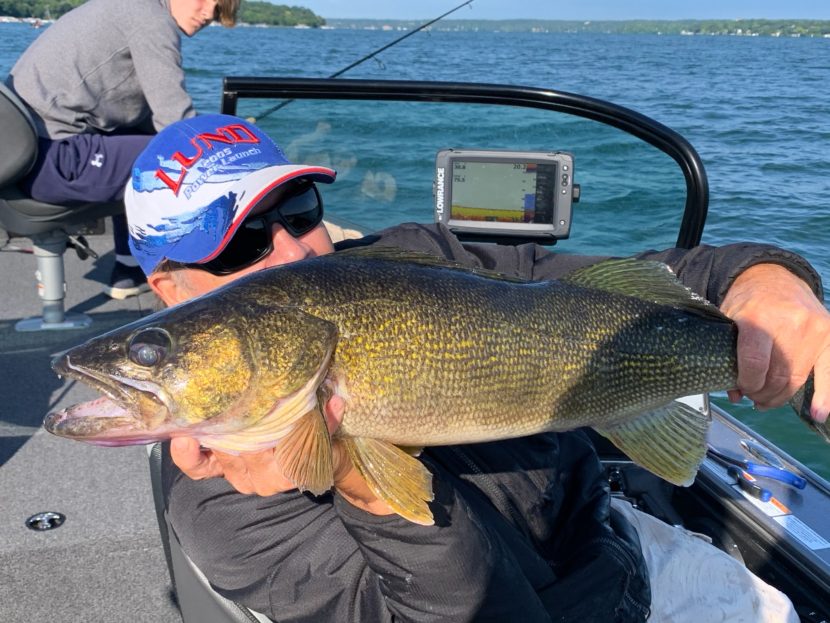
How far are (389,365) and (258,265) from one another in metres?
0.66

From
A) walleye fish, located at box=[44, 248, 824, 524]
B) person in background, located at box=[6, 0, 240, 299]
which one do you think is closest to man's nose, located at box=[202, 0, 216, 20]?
person in background, located at box=[6, 0, 240, 299]

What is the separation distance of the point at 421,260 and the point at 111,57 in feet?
11.4

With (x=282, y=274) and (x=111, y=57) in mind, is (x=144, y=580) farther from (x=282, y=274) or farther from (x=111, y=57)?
(x=111, y=57)

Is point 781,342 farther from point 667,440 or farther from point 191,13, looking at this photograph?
point 191,13

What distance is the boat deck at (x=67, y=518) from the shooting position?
286 centimetres

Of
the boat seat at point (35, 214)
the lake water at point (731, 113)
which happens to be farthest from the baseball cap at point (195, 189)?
the lake water at point (731, 113)

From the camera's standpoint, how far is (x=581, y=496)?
2238 mm

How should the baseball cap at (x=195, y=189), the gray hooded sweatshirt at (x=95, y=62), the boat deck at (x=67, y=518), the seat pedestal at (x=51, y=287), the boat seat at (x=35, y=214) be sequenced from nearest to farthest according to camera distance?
the baseball cap at (x=195, y=189), the boat deck at (x=67, y=518), the boat seat at (x=35, y=214), the gray hooded sweatshirt at (x=95, y=62), the seat pedestal at (x=51, y=287)

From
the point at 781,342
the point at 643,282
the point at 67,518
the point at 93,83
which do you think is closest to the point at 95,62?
the point at 93,83

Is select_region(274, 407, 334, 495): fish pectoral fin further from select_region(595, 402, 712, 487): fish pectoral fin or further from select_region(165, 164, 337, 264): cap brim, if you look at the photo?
select_region(595, 402, 712, 487): fish pectoral fin

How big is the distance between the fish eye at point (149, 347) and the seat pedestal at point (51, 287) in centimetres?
351

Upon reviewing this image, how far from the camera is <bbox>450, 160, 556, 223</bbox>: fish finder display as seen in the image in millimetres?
3500

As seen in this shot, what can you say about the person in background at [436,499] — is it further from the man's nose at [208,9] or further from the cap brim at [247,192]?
the man's nose at [208,9]

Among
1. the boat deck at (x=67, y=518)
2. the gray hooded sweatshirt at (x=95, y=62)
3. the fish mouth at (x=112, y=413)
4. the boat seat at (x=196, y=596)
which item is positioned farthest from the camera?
the gray hooded sweatshirt at (x=95, y=62)
